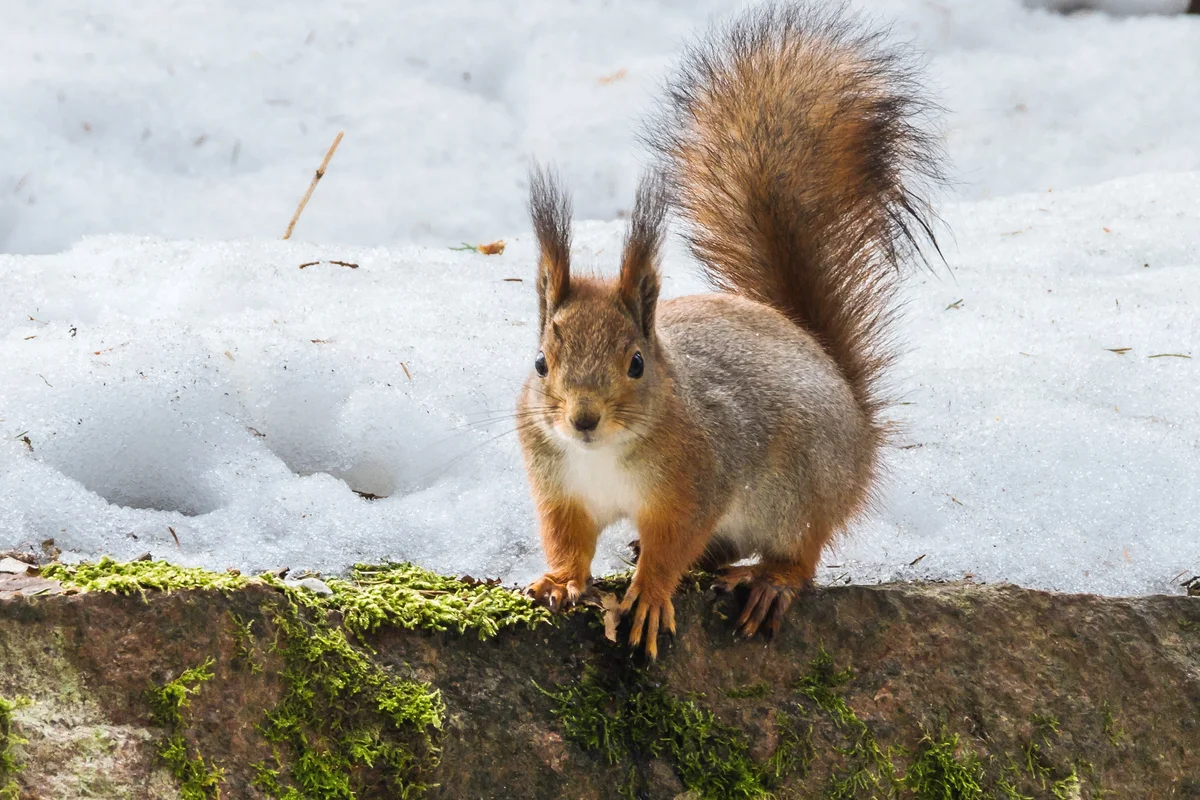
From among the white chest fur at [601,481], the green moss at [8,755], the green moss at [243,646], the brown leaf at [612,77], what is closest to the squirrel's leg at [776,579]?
the white chest fur at [601,481]

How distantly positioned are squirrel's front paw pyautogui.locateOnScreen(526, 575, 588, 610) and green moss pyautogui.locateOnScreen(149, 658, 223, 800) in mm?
555

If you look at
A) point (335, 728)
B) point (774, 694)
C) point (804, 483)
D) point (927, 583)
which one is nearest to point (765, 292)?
point (804, 483)

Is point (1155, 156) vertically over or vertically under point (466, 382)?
under

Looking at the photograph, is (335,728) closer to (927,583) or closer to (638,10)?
(927,583)

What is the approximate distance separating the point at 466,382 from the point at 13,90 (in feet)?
7.73

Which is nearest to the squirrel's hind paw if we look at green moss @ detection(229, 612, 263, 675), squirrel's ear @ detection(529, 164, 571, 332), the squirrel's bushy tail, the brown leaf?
squirrel's ear @ detection(529, 164, 571, 332)

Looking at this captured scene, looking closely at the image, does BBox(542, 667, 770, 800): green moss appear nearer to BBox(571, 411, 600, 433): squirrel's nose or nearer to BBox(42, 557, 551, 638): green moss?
BBox(42, 557, 551, 638): green moss

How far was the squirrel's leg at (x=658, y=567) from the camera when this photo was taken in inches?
76.7

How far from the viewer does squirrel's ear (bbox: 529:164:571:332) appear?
2.05 meters

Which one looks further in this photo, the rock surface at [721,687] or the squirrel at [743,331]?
the squirrel at [743,331]

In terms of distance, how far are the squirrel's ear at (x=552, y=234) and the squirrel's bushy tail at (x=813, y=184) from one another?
30.0 inches

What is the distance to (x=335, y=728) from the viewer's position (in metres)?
1.70

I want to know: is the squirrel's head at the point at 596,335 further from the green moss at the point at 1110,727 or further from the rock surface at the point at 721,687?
the green moss at the point at 1110,727

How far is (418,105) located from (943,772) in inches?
142
